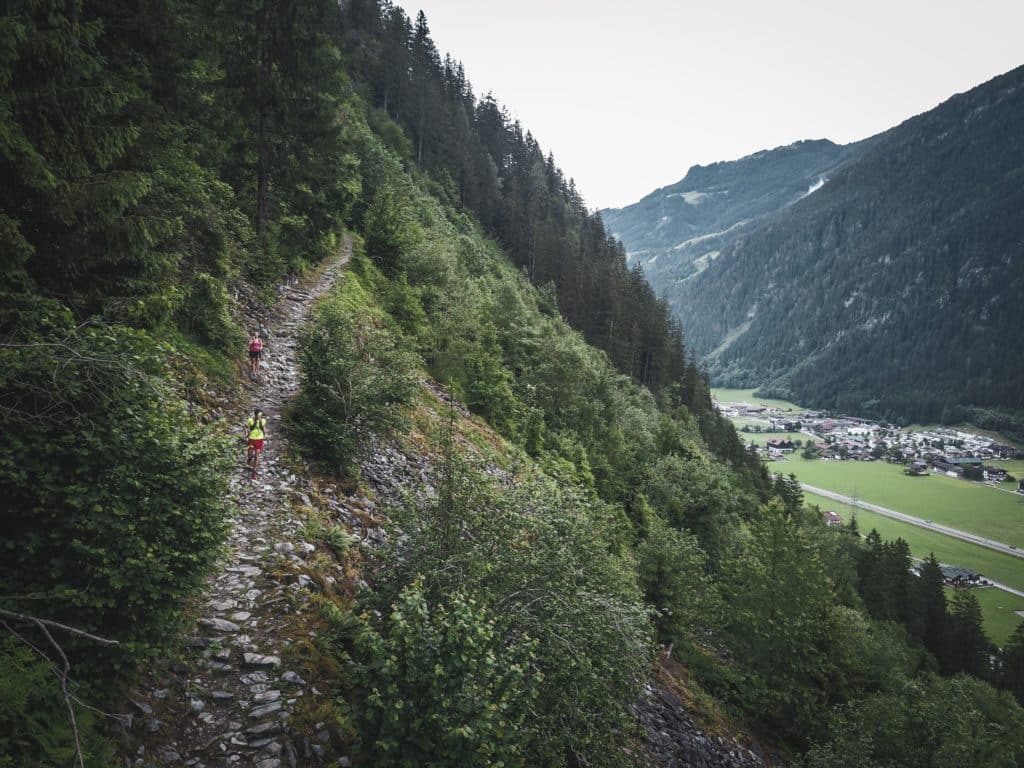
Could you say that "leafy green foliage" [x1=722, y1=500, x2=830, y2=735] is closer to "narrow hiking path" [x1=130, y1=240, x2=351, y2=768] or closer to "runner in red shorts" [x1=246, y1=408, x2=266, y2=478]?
"narrow hiking path" [x1=130, y1=240, x2=351, y2=768]

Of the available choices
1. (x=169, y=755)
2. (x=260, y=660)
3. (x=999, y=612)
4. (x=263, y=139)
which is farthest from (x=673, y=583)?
(x=999, y=612)

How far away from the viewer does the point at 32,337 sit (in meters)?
5.75

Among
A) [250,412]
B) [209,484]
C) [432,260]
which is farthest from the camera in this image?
[432,260]

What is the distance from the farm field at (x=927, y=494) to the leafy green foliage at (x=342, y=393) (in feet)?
543

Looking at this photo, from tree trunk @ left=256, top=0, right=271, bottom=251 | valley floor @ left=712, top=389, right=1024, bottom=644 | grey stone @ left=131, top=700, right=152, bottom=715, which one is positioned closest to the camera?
grey stone @ left=131, top=700, right=152, bottom=715

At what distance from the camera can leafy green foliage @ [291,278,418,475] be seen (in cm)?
1388

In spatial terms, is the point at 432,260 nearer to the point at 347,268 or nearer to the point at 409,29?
the point at 347,268

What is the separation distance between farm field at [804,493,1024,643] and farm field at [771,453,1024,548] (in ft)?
48.8

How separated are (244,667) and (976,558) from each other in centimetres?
15045

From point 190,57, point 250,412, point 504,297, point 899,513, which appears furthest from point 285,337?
point 899,513

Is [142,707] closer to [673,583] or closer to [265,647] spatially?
[265,647]

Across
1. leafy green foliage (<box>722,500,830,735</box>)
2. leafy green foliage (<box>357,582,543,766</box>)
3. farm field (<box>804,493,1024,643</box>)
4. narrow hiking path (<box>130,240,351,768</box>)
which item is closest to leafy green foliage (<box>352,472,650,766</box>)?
leafy green foliage (<box>357,582,543,766</box>)

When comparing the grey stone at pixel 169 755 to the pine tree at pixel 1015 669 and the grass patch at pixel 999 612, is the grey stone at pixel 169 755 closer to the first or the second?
the pine tree at pixel 1015 669

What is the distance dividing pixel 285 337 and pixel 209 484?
15.2m
